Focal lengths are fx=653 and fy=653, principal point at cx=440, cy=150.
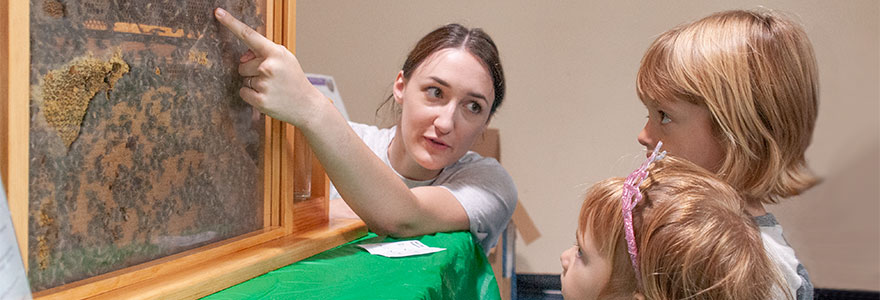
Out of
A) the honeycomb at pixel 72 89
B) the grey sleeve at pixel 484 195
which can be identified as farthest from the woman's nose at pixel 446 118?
the honeycomb at pixel 72 89

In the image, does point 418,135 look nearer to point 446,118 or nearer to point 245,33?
point 446,118

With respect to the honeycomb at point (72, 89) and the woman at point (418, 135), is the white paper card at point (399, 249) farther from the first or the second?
the honeycomb at point (72, 89)

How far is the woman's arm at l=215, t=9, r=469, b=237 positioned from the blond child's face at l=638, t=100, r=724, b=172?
0.44 meters

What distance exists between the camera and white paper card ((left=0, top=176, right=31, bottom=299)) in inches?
15.8

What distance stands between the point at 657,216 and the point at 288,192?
0.56 m

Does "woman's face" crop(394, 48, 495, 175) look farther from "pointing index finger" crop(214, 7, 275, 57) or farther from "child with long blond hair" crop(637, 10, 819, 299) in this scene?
"pointing index finger" crop(214, 7, 275, 57)

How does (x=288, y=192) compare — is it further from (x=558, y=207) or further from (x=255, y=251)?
(x=558, y=207)

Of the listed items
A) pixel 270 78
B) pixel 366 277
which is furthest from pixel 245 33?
pixel 366 277

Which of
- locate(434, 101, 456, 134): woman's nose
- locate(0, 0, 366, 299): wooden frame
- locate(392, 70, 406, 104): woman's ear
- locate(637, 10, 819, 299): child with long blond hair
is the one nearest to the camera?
locate(0, 0, 366, 299): wooden frame

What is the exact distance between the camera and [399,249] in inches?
39.9

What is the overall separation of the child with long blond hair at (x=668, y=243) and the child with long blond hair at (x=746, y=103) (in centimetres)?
18

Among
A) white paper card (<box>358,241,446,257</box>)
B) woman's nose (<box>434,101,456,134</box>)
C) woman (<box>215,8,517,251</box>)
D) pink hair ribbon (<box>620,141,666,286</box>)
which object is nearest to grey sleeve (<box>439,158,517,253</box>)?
woman (<box>215,8,517,251</box>)

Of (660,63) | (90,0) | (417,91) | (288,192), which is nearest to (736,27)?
(660,63)

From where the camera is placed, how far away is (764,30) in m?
1.22
